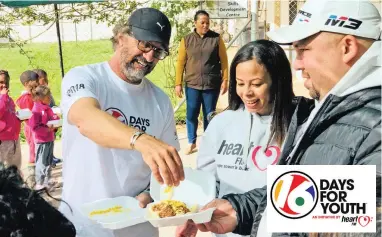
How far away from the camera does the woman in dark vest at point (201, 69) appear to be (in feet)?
24.7

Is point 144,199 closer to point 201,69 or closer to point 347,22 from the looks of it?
point 347,22

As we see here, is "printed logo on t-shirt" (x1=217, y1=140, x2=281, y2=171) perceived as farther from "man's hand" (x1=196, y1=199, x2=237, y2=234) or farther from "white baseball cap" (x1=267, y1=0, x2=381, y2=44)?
"white baseball cap" (x1=267, y1=0, x2=381, y2=44)

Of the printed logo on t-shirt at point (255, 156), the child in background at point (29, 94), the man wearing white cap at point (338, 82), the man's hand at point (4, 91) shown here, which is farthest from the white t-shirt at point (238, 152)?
the child in background at point (29, 94)

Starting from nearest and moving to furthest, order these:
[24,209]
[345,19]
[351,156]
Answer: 1. [24,209]
2. [351,156]
3. [345,19]

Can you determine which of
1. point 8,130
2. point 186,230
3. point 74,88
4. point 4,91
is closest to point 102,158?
point 74,88

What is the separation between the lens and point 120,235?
2584mm

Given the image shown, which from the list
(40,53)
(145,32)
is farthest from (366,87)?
(40,53)

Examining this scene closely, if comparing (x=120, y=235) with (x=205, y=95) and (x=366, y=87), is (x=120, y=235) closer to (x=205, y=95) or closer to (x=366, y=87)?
(x=366, y=87)

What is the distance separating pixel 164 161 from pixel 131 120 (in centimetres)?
84

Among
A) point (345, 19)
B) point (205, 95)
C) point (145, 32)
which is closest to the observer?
point (345, 19)

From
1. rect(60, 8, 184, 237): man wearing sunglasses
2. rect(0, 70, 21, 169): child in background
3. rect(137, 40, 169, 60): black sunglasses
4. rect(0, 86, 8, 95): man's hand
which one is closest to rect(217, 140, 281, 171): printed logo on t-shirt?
rect(60, 8, 184, 237): man wearing sunglasses

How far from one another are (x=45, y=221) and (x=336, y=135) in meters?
0.80

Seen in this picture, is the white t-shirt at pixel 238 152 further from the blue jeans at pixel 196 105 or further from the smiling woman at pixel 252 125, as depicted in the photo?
the blue jeans at pixel 196 105

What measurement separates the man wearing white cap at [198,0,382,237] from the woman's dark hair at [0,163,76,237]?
74 cm
